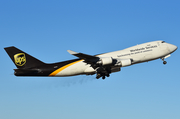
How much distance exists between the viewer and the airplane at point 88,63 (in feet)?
108

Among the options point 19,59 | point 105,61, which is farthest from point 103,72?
point 19,59

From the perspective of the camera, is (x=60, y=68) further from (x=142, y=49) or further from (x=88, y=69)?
(x=142, y=49)

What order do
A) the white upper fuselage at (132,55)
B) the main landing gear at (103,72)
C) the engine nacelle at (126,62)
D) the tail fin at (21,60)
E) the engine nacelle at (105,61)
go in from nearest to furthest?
the engine nacelle at (105,61) → the engine nacelle at (126,62) → the main landing gear at (103,72) → the white upper fuselage at (132,55) → the tail fin at (21,60)

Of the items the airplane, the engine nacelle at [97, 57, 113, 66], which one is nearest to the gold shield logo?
the airplane

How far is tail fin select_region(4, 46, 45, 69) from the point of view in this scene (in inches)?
1362

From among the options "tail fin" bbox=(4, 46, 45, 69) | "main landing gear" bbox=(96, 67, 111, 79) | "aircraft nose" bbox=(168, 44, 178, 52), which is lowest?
"main landing gear" bbox=(96, 67, 111, 79)

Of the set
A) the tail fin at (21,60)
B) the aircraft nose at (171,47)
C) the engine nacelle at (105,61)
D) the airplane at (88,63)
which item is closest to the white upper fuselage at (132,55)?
the airplane at (88,63)

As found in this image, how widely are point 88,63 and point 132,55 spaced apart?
7040 millimetres

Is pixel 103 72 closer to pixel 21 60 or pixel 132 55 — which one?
pixel 132 55

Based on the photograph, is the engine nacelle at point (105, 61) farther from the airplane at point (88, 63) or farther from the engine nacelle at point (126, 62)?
the engine nacelle at point (126, 62)

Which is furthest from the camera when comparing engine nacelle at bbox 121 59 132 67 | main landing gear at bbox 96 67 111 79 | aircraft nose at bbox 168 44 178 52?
aircraft nose at bbox 168 44 178 52

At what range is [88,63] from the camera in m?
33.0

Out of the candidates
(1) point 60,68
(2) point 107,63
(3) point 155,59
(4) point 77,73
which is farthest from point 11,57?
(3) point 155,59

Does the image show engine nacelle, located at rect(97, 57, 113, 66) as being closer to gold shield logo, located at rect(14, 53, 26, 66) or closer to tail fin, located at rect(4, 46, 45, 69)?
tail fin, located at rect(4, 46, 45, 69)
